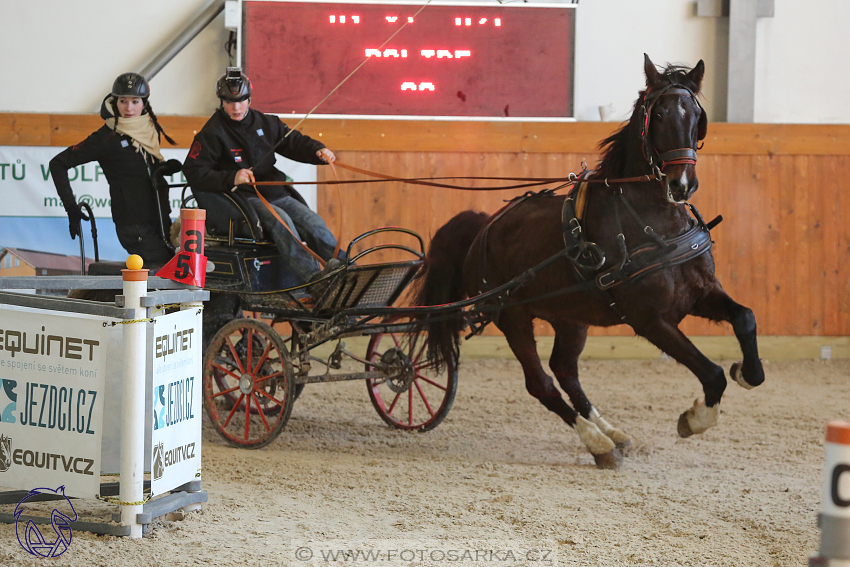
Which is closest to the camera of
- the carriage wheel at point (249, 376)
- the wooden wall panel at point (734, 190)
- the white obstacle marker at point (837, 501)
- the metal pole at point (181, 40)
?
the white obstacle marker at point (837, 501)

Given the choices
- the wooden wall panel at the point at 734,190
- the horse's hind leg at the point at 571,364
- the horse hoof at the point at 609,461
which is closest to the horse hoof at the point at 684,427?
the horse hoof at the point at 609,461

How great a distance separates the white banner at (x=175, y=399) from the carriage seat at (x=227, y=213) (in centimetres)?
132

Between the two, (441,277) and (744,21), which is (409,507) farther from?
(744,21)

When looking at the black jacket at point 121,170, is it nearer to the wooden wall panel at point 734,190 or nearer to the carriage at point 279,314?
the carriage at point 279,314

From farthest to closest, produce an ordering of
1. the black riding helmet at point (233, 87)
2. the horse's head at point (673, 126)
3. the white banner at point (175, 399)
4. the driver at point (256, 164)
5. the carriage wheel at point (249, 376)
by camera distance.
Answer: the black riding helmet at point (233, 87) < the driver at point (256, 164) < the carriage wheel at point (249, 376) < the horse's head at point (673, 126) < the white banner at point (175, 399)

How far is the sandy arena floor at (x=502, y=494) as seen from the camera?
2.81 metres

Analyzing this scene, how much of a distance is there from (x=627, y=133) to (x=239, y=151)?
7.12ft

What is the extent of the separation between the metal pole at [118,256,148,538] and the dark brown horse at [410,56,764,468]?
1926mm

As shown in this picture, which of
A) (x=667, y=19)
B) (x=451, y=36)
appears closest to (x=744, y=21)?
(x=667, y=19)

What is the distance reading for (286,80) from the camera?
6.46 meters

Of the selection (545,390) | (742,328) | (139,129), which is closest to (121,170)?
(139,129)

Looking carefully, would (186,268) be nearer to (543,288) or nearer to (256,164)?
(256,164)

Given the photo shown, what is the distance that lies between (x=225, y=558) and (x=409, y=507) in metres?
0.91

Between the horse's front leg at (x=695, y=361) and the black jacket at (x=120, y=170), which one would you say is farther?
the black jacket at (x=120, y=170)
